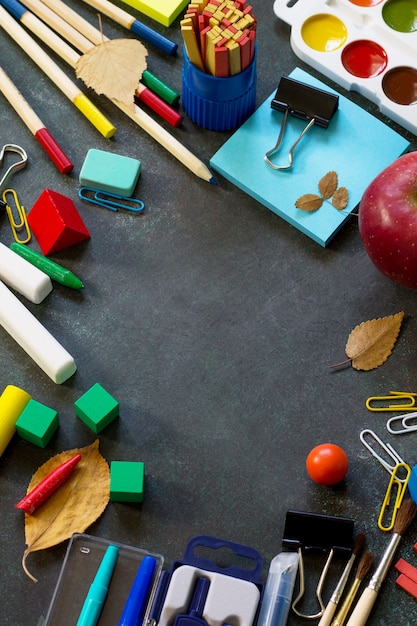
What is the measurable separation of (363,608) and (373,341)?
307 mm

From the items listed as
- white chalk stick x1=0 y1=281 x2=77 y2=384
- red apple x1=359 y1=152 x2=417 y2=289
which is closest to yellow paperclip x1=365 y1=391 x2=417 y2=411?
red apple x1=359 y1=152 x2=417 y2=289

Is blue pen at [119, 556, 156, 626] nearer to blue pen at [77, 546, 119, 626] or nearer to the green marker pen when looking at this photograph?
blue pen at [77, 546, 119, 626]

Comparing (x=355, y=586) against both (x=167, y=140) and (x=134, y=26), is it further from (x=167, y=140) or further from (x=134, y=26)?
(x=134, y=26)

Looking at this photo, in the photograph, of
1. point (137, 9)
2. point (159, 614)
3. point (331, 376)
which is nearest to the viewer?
point (159, 614)

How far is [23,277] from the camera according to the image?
1.06m

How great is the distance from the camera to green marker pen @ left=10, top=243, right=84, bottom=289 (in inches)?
42.4

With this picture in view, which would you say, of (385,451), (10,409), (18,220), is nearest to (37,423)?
(10,409)

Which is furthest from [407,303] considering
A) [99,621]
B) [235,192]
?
[99,621]

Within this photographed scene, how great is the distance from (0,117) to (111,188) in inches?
7.8

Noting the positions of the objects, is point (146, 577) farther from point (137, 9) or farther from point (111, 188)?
point (137, 9)

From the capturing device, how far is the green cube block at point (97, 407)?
989 mm

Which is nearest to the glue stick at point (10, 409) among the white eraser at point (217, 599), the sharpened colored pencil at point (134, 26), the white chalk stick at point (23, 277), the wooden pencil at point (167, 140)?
the white chalk stick at point (23, 277)

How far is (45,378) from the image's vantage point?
1043 millimetres

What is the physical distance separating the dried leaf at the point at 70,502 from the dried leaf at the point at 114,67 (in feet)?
1.58
